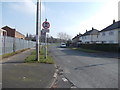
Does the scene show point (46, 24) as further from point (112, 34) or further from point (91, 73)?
point (112, 34)

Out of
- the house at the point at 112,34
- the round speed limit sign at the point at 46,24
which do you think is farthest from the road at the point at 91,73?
the house at the point at 112,34

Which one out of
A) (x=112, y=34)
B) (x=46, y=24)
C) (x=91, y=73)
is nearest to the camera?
(x=91, y=73)

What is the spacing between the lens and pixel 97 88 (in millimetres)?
5840

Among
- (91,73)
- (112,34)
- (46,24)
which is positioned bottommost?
(91,73)

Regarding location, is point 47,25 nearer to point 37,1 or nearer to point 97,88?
point 37,1

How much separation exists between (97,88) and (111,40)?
38.1 m

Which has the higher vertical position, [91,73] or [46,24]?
[46,24]

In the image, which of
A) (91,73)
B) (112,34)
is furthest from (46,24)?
(112,34)

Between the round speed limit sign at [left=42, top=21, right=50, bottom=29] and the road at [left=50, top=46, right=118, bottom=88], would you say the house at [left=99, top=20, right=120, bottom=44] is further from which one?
the round speed limit sign at [left=42, top=21, right=50, bottom=29]

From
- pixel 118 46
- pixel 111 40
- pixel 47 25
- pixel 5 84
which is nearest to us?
pixel 5 84

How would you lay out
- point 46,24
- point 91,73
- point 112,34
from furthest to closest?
point 112,34 < point 46,24 < point 91,73

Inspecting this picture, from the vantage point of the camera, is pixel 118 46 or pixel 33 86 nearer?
pixel 33 86

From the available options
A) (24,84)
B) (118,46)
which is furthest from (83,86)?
(118,46)

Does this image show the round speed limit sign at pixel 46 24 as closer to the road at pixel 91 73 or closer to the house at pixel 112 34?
the road at pixel 91 73
